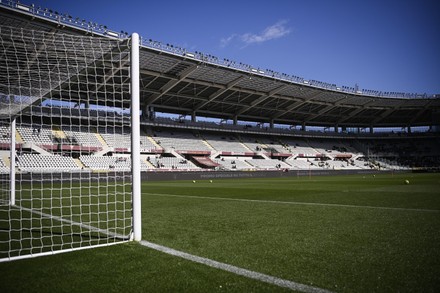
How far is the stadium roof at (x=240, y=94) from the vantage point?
28.0 meters

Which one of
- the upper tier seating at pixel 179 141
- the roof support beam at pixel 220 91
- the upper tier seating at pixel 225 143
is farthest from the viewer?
the upper tier seating at pixel 225 143

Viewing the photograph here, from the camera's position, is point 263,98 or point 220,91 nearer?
point 220,91

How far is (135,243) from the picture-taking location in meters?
4.61

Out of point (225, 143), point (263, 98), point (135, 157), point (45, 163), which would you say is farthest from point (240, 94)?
point (135, 157)

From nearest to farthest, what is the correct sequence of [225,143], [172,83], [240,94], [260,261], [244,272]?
1. [244,272]
2. [260,261]
3. [172,83]
4. [240,94]
5. [225,143]

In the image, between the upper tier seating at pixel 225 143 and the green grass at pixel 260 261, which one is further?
the upper tier seating at pixel 225 143

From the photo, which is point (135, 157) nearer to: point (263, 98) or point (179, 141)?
point (179, 141)

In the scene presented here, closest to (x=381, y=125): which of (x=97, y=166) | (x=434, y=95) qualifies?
(x=434, y=95)

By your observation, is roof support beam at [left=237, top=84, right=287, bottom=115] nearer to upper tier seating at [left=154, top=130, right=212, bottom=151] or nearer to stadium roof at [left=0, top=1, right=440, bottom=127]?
stadium roof at [left=0, top=1, right=440, bottom=127]

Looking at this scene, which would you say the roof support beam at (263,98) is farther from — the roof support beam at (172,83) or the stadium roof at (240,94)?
the roof support beam at (172,83)

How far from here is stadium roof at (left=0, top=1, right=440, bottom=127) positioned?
28.0 meters

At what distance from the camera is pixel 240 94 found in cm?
4534

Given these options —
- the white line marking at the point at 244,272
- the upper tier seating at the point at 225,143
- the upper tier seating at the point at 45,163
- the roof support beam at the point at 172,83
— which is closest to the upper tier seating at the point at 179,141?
the upper tier seating at the point at 225,143

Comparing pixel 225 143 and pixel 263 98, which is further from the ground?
pixel 263 98
